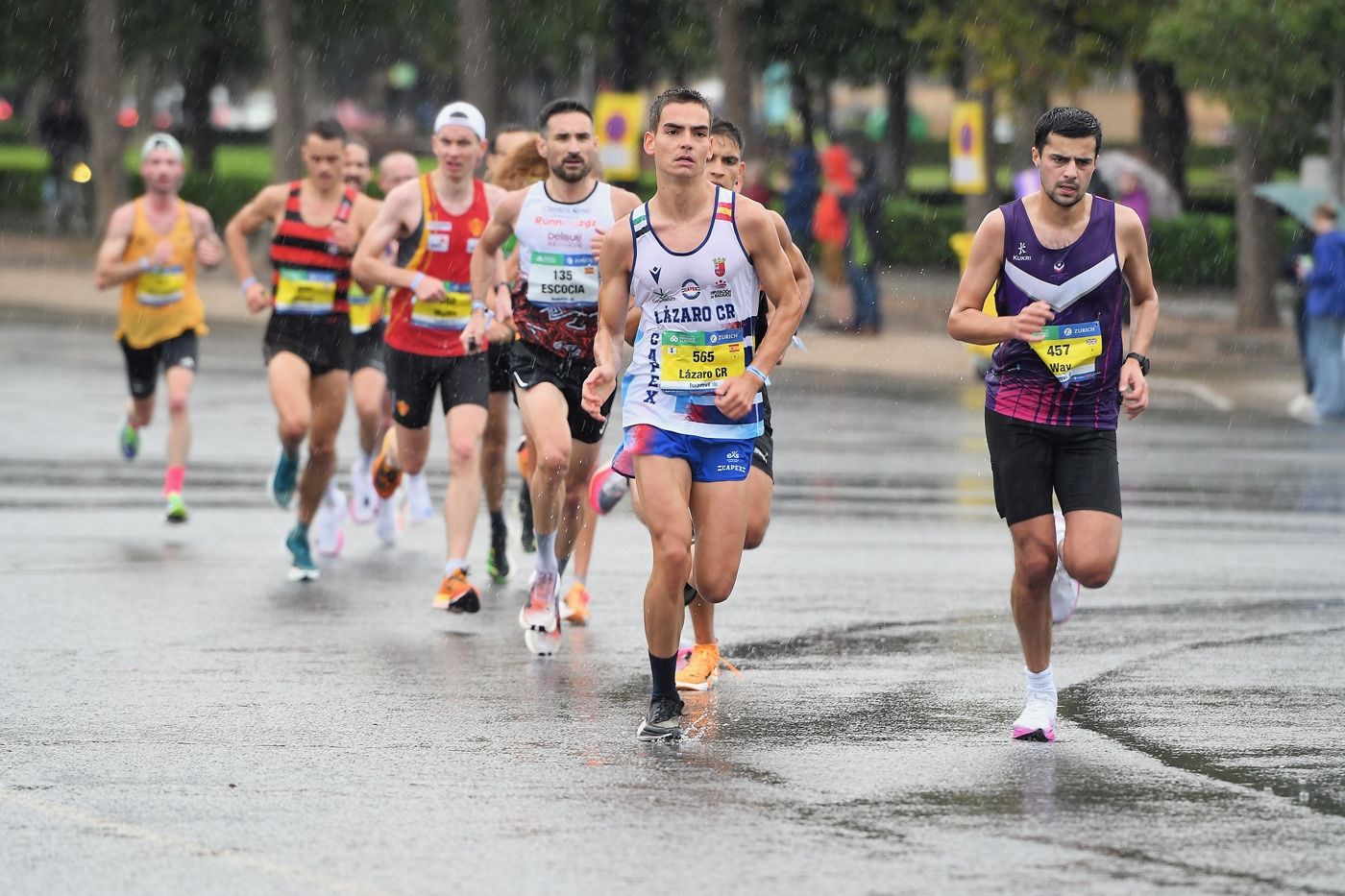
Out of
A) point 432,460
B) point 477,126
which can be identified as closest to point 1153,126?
point 432,460

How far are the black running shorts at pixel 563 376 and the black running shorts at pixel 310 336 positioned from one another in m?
2.32

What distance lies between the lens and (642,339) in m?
7.91

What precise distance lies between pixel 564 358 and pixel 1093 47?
19437mm

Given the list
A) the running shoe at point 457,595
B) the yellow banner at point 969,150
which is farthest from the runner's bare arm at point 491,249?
the yellow banner at point 969,150

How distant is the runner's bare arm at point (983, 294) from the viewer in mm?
7516

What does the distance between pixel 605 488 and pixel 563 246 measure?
133cm

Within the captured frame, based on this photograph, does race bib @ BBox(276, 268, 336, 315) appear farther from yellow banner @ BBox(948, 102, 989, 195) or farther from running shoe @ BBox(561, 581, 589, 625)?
yellow banner @ BBox(948, 102, 989, 195)

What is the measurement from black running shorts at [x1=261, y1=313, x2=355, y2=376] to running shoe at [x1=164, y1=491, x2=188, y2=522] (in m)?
1.67

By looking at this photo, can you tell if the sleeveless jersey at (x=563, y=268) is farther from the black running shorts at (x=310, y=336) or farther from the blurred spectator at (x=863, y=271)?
the blurred spectator at (x=863, y=271)

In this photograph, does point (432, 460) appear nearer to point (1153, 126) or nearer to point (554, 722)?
point (554, 722)

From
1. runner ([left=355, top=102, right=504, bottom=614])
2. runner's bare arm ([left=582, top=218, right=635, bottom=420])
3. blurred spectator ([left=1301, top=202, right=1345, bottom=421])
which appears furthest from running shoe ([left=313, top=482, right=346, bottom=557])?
blurred spectator ([left=1301, top=202, right=1345, bottom=421])

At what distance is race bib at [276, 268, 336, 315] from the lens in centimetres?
1199

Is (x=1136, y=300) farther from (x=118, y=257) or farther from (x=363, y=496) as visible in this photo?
(x=118, y=257)

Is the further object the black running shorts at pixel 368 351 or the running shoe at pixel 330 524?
the black running shorts at pixel 368 351
